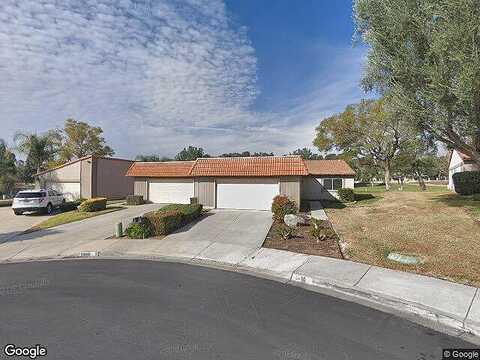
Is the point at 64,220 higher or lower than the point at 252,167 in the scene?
lower

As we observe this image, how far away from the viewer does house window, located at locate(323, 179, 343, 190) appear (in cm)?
2925

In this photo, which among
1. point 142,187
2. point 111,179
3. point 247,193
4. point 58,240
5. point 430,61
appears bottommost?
point 58,240

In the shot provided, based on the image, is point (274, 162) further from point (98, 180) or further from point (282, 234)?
point (98, 180)

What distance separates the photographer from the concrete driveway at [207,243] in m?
10.6

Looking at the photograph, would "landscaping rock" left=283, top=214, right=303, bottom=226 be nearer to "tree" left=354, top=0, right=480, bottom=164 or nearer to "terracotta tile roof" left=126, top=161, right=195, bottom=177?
→ "tree" left=354, top=0, right=480, bottom=164

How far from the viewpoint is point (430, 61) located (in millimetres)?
12148

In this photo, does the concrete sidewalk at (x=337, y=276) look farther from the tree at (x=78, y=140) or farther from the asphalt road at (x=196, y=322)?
the tree at (x=78, y=140)

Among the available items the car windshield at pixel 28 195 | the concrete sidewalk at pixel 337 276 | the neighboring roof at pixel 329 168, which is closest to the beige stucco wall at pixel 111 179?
the car windshield at pixel 28 195

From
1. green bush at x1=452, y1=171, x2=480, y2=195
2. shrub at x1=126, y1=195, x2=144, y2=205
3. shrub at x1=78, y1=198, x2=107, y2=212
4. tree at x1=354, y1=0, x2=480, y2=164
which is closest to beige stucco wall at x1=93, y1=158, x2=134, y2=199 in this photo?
shrub at x1=126, y1=195, x2=144, y2=205

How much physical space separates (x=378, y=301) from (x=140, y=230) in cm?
961

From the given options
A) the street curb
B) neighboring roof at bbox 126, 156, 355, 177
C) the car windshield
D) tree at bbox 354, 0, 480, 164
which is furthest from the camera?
the car windshield

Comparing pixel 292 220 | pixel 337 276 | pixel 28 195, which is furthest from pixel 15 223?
pixel 337 276

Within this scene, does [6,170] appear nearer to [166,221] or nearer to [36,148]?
[36,148]

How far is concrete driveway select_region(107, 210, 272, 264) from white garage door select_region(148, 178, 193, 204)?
850 cm
